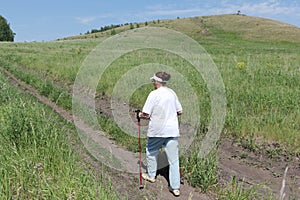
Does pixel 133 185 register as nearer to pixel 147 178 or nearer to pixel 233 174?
pixel 147 178

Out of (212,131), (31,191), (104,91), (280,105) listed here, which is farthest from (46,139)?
(104,91)

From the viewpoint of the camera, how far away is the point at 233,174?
5.98 metres

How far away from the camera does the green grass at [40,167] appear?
3971 mm

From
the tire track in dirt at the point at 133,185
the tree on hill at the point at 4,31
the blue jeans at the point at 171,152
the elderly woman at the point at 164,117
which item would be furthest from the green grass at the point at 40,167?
the tree on hill at the point at 4,31

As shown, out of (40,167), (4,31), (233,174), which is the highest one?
(4,31)

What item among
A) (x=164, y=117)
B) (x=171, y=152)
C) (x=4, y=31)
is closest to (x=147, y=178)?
(x=171, y=152)

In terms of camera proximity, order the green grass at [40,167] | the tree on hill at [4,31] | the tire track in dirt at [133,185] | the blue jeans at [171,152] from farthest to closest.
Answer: the tree on hill at [4,31] < the blue jeans at [171,152] < the tire track in dirt at [133,185] < the green grass at [40,167]

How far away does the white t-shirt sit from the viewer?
190 inches

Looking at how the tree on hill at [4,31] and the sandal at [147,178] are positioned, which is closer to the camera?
the sandal at [147,178]

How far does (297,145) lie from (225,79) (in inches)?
251

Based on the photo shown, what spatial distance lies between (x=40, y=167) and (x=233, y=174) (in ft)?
11.4

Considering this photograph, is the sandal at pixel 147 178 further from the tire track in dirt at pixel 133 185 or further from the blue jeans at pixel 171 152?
the blue jeans at pixel 171 152

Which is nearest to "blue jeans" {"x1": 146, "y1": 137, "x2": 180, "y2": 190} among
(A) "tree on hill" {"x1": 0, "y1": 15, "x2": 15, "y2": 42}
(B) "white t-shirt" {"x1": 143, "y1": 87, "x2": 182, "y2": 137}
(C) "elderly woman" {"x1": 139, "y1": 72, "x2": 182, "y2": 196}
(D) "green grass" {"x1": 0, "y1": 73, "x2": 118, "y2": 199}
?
(C) "elderly woman" {"x1": 139, "y1": 72, "x2": 182, "y2": 196}

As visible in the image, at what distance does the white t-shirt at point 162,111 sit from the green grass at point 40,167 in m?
1.16
